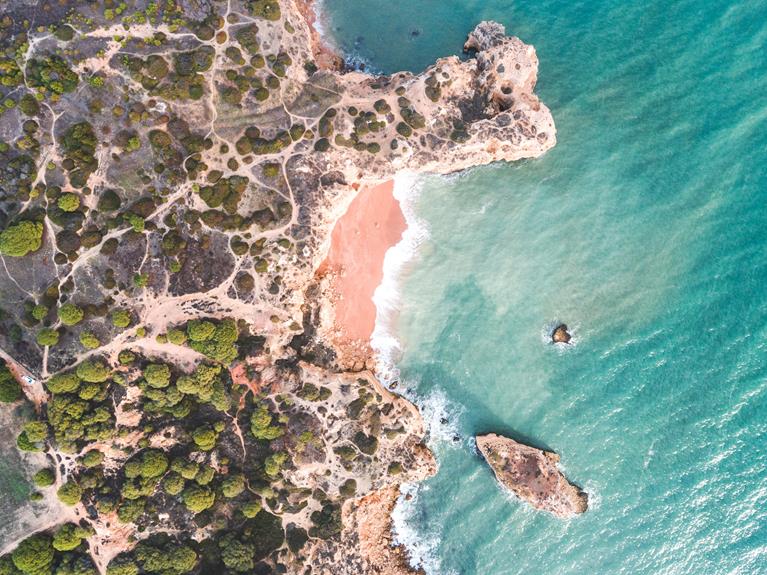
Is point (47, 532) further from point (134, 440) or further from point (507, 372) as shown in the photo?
point (507, 372)

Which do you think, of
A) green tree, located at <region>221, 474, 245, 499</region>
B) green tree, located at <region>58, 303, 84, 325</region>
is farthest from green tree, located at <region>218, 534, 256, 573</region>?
green tree, located at <region>58, 303, 84, 325</region>

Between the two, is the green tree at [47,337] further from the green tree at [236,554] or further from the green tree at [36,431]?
the green tree at [236,554]

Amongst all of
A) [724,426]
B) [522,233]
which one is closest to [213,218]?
[522,233]

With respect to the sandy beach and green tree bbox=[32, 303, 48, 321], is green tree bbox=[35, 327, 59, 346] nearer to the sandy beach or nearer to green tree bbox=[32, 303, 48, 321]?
green tree bbox=[32, 303, 48, 321]

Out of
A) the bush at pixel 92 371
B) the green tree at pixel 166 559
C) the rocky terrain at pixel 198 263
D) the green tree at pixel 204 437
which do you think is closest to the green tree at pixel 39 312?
the rocky terrain at pixel 198 263

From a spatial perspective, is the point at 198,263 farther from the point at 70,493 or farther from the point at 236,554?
the point at 236,554
